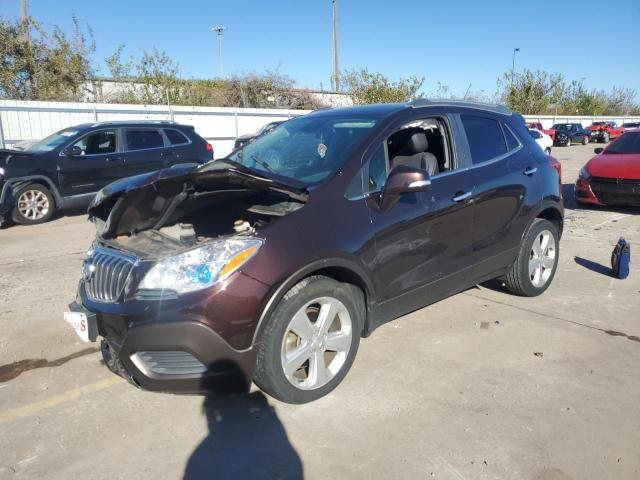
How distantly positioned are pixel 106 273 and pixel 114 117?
16.3 metres

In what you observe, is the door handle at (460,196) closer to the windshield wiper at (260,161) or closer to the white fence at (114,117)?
the windshield wiper at (260,161)

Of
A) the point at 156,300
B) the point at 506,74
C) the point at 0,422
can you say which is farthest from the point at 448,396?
the point at 506,74

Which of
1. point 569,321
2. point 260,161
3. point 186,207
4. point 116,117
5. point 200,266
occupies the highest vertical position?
point 116,117

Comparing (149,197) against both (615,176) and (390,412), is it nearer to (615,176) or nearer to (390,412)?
(390,412)

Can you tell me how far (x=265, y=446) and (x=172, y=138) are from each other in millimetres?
9075

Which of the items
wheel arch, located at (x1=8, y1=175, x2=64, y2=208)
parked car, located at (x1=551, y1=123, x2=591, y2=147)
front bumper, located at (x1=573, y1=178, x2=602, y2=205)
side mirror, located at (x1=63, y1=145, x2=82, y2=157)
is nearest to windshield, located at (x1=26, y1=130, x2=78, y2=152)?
side mirror, located at (x1=63, y1=145, x2=82, y2=157)

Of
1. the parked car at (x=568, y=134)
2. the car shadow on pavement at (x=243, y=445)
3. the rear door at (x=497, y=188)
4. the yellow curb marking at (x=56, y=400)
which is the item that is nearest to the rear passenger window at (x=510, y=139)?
the rear door at (x=497, y=188)

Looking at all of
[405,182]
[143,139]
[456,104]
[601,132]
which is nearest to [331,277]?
[405,182]

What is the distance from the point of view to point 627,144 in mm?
9758

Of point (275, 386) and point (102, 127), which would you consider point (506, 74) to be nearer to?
point (102, 127)

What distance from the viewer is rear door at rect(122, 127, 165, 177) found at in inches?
396

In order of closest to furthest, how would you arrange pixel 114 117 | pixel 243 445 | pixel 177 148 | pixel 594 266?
pixel 243 445 → pixel 594 266 → pixel 177 148 → pixel 114 117

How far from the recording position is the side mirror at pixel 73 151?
9.31 metres

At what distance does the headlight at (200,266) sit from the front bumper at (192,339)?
65mm
